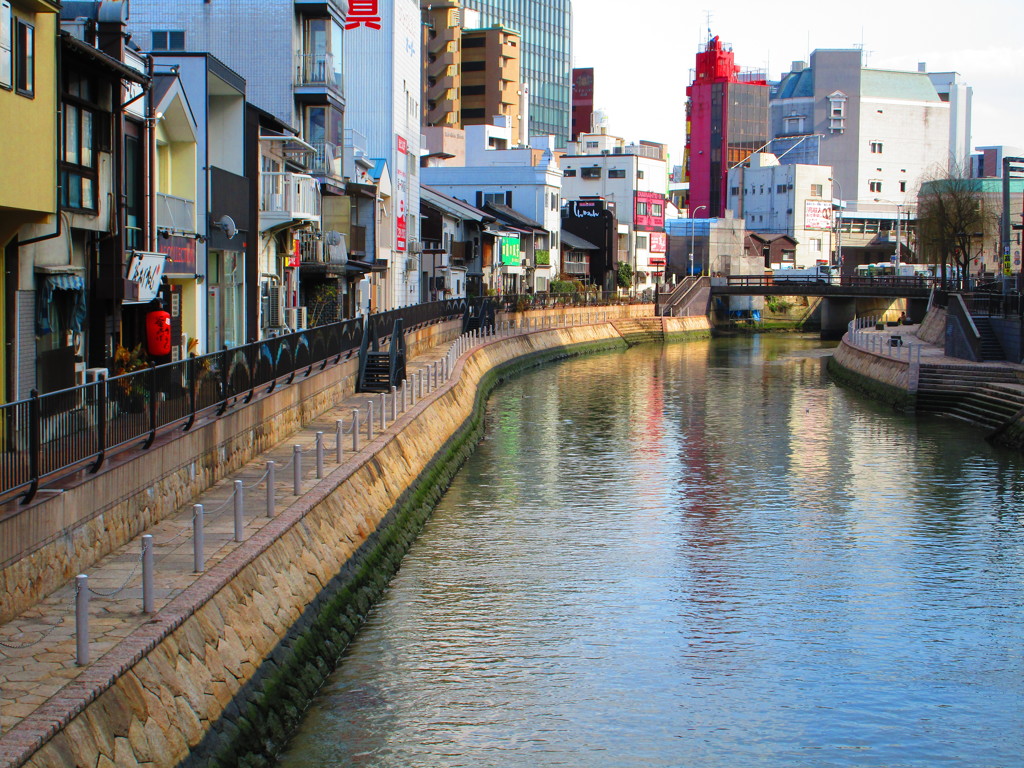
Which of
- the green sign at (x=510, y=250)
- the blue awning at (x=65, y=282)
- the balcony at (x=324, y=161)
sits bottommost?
the blue awning at (x=65, y=282)

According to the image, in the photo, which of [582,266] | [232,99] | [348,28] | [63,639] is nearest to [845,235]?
[582,266]

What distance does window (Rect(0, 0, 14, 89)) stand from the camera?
15.8 meters

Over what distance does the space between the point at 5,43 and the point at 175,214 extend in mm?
11567

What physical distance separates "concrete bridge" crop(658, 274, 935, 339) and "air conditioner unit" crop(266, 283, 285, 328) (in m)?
60.6

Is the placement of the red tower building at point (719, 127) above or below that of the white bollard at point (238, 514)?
above

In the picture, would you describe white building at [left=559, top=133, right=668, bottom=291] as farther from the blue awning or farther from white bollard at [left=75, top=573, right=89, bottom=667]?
white bollard at [left=75, top=573, right=89, bottom=667]

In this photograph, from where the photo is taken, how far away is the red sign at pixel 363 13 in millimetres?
55719

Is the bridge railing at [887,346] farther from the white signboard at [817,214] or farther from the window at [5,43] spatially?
the white signboard at [817,214]

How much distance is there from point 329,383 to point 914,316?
73.5 metres

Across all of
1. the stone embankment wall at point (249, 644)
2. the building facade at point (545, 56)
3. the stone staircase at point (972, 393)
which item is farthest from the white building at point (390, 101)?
the building facade at point (545, 56)

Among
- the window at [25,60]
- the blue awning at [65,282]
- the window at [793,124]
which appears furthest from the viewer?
the window at [793,124]

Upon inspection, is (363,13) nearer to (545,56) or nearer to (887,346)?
(887,346)

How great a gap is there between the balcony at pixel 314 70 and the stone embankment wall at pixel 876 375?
25.6 metres

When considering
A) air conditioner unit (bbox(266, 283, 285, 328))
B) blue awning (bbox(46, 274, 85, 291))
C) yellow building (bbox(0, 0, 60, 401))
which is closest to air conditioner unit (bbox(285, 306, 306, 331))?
air conditioner unit (bbox(266, 283, 285, 328))
